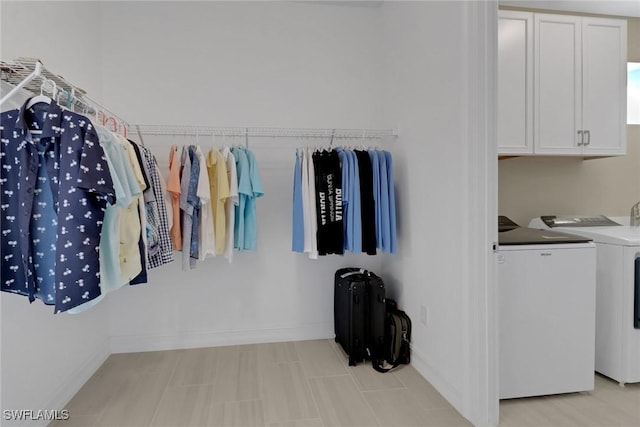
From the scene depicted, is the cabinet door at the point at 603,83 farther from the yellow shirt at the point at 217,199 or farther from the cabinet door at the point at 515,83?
the yellow shirt at the point at 217,199

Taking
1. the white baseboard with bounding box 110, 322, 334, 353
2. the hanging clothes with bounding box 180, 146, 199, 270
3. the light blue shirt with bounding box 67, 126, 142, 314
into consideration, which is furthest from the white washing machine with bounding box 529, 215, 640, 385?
the light blue shirt with bounding box 67, 126, 142, 314

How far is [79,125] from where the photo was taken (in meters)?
1.35

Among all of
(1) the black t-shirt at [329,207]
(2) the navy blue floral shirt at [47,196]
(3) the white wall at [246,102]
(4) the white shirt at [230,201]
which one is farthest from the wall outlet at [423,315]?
(2) the navy blue floral shirt at [47,196]

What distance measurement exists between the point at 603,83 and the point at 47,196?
3562 millimetres

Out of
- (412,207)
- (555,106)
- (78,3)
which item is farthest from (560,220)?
(78,3)

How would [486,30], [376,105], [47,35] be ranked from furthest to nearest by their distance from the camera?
[376,105] → [47,35] → [486,30]

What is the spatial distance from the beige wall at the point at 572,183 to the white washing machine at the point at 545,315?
0.93 meters

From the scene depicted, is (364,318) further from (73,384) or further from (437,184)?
(73,384)

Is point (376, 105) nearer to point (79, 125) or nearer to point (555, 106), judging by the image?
point (555, 106)

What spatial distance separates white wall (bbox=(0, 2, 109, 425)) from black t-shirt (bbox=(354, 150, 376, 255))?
1.90 metres

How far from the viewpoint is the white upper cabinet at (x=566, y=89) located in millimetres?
2490

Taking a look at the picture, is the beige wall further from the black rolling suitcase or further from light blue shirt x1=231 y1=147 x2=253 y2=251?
light blue shirt x1=231 y1=147 x2=253 y2=251

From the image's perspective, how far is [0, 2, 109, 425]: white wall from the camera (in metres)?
1.58

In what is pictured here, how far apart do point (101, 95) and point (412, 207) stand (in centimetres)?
248
